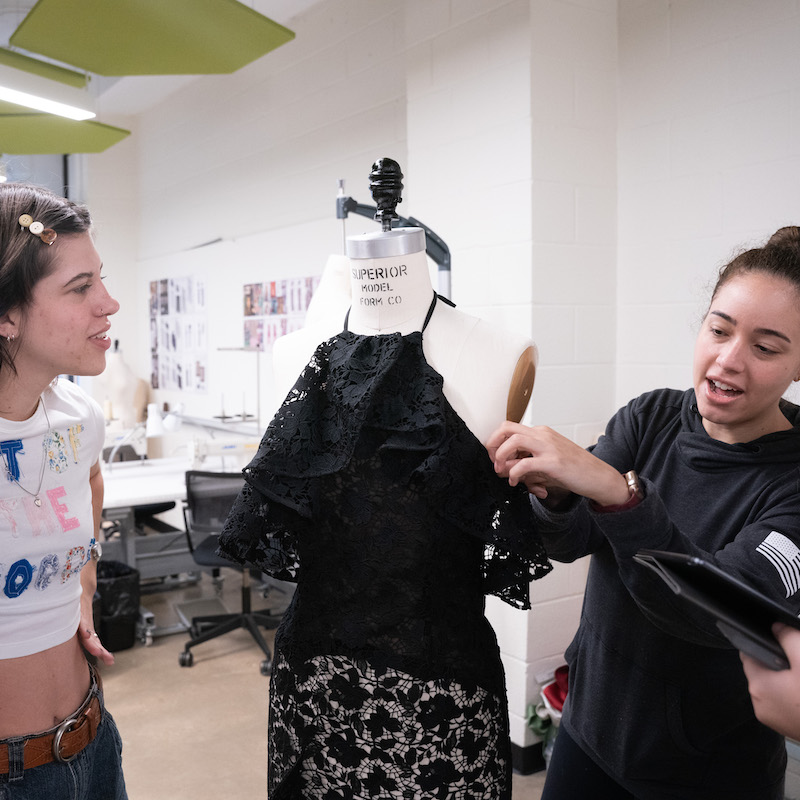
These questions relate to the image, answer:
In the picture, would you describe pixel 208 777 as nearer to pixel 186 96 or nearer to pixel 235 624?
pixel 235 624

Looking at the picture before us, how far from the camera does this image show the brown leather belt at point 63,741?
1.34 metres

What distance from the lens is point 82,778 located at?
4.65 feet

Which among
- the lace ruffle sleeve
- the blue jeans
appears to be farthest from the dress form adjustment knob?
the blue jeans

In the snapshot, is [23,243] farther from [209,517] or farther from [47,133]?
[47,133]

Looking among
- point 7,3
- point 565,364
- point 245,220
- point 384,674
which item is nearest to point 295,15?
point 245,220

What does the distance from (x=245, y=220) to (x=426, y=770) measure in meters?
4.67

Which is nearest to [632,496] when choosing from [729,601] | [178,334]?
[729,601]

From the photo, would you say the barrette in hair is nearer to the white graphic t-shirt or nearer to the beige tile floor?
the white graphic t-shirt

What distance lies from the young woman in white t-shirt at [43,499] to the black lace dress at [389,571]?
32cm

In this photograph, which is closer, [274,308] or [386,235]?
[386,235]

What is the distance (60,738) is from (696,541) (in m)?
1.13

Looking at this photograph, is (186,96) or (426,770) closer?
(426,770)

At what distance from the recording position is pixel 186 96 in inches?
239

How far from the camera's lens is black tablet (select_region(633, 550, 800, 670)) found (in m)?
0.91
